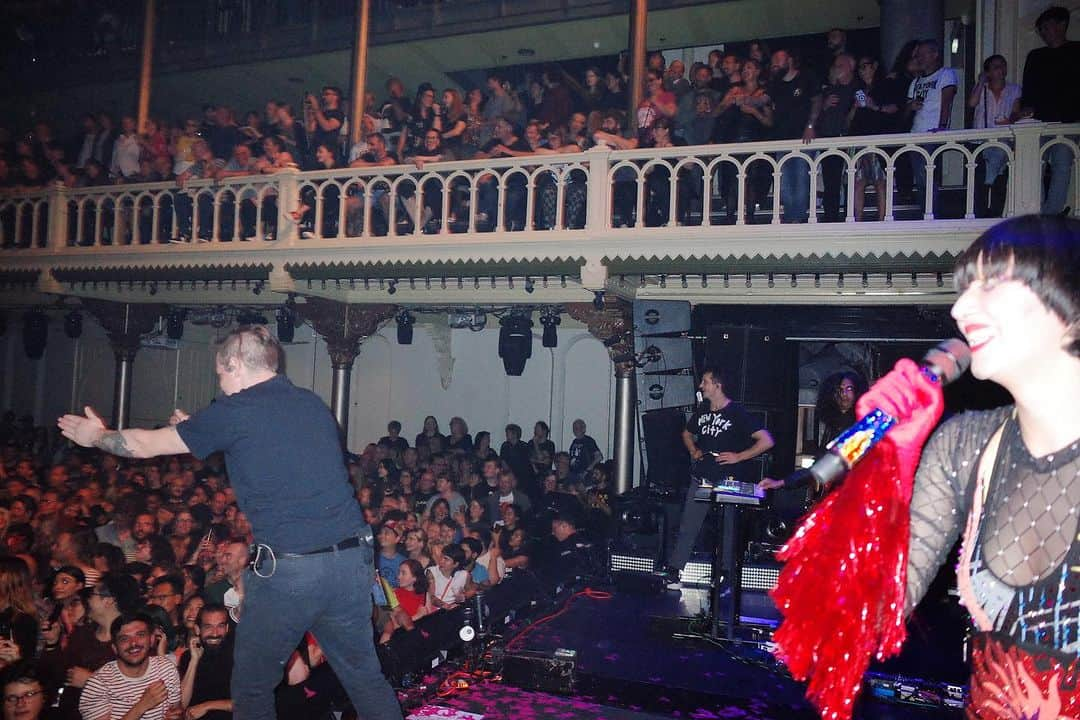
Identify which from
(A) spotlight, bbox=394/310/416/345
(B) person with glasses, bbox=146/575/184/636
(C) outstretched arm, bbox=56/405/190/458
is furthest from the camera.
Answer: (A) spotlight, bbox=394/310/416/345

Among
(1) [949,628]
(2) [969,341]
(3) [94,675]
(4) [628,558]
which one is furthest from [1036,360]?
(4) [628,558]

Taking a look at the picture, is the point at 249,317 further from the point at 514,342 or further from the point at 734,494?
the point at 734,494

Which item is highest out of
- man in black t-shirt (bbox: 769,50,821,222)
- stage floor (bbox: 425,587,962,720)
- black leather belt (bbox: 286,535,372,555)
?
man in black t-shirt (bbox: 769,50,821,222)

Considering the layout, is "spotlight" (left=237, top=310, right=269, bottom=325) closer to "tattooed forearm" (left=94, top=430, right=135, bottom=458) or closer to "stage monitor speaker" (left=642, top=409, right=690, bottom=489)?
"stage monitor speaker" (left=642, top=409, right=690, bottom=489)

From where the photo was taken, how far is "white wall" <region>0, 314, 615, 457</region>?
16953 mm

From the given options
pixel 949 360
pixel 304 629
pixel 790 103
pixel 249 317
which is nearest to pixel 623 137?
pixel 790 103

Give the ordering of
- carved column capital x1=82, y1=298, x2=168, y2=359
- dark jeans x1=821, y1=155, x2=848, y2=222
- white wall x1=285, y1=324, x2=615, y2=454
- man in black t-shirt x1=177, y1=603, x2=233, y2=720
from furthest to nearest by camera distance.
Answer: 1. white wall x1=285, y1=324, x2=615, y2=454
2. carved column capital x1=82, y1=298, x2=168, y2=359
3. dark jeans x1=821, y1=155, x2=848, y2=222
4. man in black t-shirt x1=177, y1=603, x2=233, y2=720

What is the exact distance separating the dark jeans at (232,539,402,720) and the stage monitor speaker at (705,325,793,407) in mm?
8310

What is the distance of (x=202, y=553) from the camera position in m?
7.91

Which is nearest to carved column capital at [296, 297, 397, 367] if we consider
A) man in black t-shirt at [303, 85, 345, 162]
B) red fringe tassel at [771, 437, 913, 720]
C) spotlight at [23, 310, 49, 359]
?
man in black t-shirt at [303, 85, 345, 162]

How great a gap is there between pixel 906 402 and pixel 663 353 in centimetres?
947

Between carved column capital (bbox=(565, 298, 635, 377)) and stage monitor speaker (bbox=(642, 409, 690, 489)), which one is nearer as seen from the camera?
stage monitor speaker (bbox=(642, 409, 690, 489))

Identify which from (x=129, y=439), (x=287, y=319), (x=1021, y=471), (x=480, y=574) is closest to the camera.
Result: (x=1021, y=471)

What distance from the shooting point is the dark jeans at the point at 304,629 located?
123 inches
